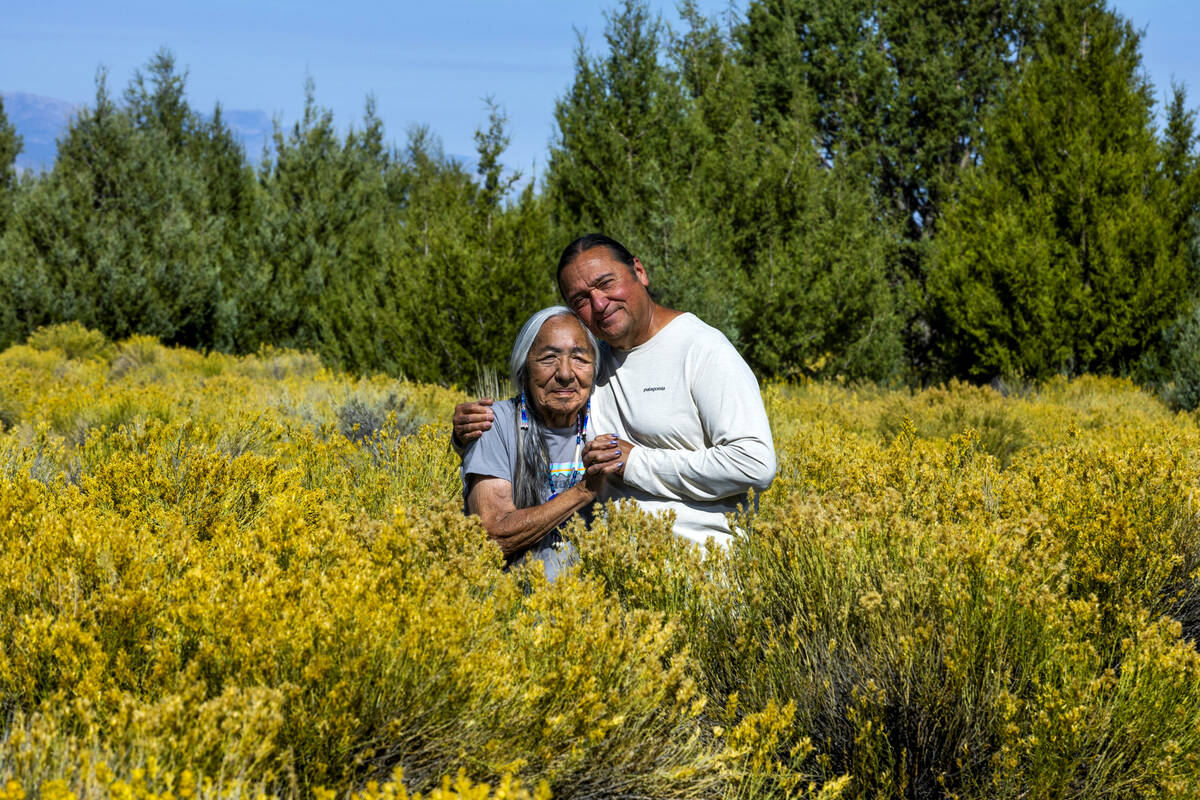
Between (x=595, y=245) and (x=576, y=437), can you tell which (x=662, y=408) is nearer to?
(x=576, y=437)

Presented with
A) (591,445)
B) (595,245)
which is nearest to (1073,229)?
(595,245)

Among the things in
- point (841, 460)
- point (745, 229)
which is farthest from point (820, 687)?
point (745, 229)

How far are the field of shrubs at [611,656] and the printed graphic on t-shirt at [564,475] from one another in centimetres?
33

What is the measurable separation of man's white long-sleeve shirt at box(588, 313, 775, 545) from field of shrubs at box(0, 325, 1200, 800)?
0.56ft

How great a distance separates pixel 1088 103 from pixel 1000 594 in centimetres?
1160

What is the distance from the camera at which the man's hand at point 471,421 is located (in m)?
3.17

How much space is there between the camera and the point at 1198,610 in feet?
11.7

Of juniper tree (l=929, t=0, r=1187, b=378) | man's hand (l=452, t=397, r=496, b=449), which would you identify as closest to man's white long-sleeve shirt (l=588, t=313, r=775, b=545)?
man's hand (l=452, t=397, r=496, b=449)

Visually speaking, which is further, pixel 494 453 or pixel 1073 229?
pixel 1073 229

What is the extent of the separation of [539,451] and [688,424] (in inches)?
20.5

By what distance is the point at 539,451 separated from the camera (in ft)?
10.7

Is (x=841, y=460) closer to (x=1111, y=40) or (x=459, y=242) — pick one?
(x=459, y=242)

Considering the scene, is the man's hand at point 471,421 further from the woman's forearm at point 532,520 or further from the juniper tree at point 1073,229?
the juniper tree at point 1073,229

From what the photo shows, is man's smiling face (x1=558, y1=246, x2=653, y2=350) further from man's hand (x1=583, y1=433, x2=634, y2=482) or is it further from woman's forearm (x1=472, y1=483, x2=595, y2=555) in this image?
woman's forearm (x1=472, y1=483, x2=595, y2=555)
